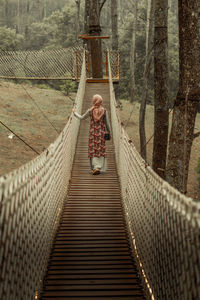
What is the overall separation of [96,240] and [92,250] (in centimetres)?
26

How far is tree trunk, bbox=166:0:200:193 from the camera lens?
4586mm

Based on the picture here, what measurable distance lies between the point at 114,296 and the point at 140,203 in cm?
85

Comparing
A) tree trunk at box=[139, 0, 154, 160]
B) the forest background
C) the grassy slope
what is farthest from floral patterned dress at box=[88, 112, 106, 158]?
the forest background

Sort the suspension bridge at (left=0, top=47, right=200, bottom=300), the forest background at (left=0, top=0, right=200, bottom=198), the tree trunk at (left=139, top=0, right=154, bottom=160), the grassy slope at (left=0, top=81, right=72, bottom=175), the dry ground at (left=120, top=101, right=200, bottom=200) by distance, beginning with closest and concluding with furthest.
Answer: the suspension bridge at (left=0, top=47, right=200, bottom=300)
the tree trunk at (left=139, top=0, right=154, bottom=160)
the grassy slope at (left=0, top=81, right=72, bottom=175)
the dry ground at (left=120, top=101, right=200, bottom=200)
the forest background at (left=0, top=0, right=200, bottom=198)

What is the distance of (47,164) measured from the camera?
317 cm

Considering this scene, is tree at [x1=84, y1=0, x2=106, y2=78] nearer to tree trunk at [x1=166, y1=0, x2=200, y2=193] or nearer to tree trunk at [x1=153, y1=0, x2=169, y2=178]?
tree trunk at [x1=153, y1=0, x2=169, y2=178]

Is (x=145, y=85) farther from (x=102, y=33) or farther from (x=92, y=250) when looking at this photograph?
(x=102, y=33)

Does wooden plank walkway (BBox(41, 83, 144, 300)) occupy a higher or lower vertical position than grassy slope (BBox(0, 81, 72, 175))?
higher

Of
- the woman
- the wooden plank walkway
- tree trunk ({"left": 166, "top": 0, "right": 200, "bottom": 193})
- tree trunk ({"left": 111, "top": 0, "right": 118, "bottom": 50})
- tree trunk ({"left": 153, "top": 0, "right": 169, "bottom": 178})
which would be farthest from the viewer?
tree trunk ({"left": 111, "top": 0, "right": 118, "bottom": 50})

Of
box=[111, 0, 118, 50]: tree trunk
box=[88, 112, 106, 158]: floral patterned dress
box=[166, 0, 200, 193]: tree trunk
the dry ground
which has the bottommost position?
the dry ground

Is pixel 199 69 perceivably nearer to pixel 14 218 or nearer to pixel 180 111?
pixel 180 111

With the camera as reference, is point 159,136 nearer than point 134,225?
No

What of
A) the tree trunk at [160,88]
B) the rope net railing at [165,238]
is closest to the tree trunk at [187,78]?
the rope net railing at [165,238]

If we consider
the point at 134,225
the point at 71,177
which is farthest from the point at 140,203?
the point at 71,177
